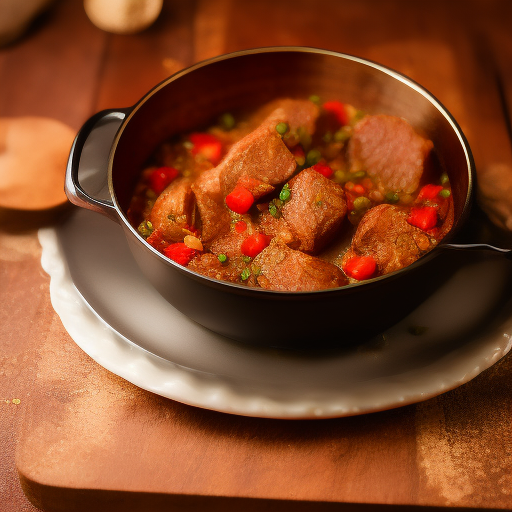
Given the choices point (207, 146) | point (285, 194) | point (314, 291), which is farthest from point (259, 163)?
point (314, 291)

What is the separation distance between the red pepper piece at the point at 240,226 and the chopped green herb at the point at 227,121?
603mm

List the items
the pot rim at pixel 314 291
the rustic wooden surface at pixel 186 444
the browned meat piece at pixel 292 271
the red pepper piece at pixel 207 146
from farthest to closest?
the red pepper piece at pixel 207 146
the browned meat piece at pixel 292 271
the rustic wooden surface at pixel 186 444
the pot rim at pixel 314 291

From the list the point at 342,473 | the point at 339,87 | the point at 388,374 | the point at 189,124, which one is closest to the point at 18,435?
the point at 342,473

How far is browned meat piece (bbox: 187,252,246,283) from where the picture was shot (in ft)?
7.00

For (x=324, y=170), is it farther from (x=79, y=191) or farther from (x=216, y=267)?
(x=79, y=191)

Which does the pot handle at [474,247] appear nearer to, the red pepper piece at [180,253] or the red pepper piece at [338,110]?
the red pepper piece at [180,253]

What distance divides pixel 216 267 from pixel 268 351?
357 mm

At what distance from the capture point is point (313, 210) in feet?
7.25

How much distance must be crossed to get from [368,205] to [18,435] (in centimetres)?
154

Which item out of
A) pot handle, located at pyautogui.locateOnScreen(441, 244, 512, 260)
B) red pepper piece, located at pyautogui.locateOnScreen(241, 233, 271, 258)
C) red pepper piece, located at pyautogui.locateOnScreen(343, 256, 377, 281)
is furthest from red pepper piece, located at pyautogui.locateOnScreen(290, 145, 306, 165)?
pot handle, located at pyautogui.locateOnScreen(441, 244, 512, 260)

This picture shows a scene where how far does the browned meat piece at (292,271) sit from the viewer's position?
2.02 m

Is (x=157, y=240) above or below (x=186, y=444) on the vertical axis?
above

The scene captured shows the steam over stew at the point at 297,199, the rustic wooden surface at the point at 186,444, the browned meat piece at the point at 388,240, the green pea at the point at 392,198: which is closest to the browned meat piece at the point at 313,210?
the steam over stew at the point at 297,199

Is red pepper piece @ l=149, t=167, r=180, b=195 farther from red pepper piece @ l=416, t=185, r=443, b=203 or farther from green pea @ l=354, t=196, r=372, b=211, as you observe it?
red pepper piece @ l=416, t=185, r=443, b=203
